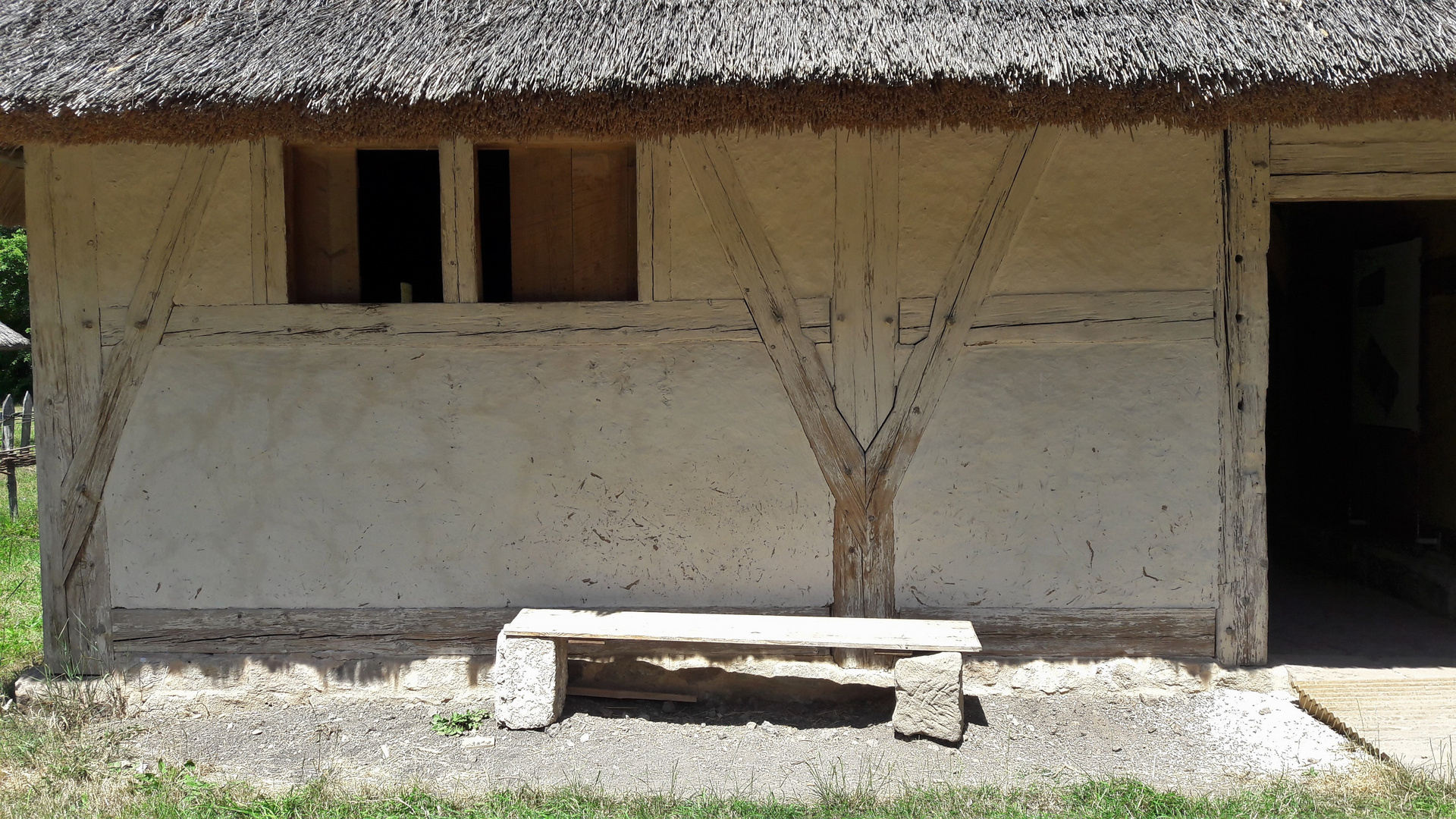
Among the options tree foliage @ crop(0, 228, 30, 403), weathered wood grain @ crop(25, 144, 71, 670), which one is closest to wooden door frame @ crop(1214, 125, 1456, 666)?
weathered wood grain @ crop(25, 144, 71, 670)

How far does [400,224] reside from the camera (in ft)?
17.1

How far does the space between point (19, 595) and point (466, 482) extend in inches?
156

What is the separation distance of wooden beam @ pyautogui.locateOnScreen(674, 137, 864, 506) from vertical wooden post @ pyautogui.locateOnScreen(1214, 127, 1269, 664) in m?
1.68

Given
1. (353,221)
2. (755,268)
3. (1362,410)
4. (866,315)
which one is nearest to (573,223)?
(755,268)

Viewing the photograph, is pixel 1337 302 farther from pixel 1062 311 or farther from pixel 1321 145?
pixel 1062 311

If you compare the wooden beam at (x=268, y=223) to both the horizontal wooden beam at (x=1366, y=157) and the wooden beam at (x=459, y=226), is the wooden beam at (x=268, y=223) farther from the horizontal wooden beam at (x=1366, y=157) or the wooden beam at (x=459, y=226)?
the horizontal wooden beam at (x=1366, y=157)

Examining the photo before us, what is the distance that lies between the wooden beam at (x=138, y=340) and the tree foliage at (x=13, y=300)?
19.8 metres

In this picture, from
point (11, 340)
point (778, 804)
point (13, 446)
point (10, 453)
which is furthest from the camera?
point (11, 340)

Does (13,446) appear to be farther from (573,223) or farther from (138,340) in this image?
(573,223)

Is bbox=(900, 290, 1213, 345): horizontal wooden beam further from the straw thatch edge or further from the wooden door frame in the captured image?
the straw thatch edge

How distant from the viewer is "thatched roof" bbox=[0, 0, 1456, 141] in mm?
3113

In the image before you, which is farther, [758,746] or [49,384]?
[49,384]

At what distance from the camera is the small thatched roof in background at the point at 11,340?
12.1 m

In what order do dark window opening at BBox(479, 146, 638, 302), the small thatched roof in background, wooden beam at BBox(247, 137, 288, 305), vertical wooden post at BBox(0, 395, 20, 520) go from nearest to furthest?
wooden beam at BBox(247, 137, 288, 305)
dark window opening at BBox(479, 146, 638, 302)
vertical wooden post at BBox(0, 395, 20, 520)
the small thatched roof in background
